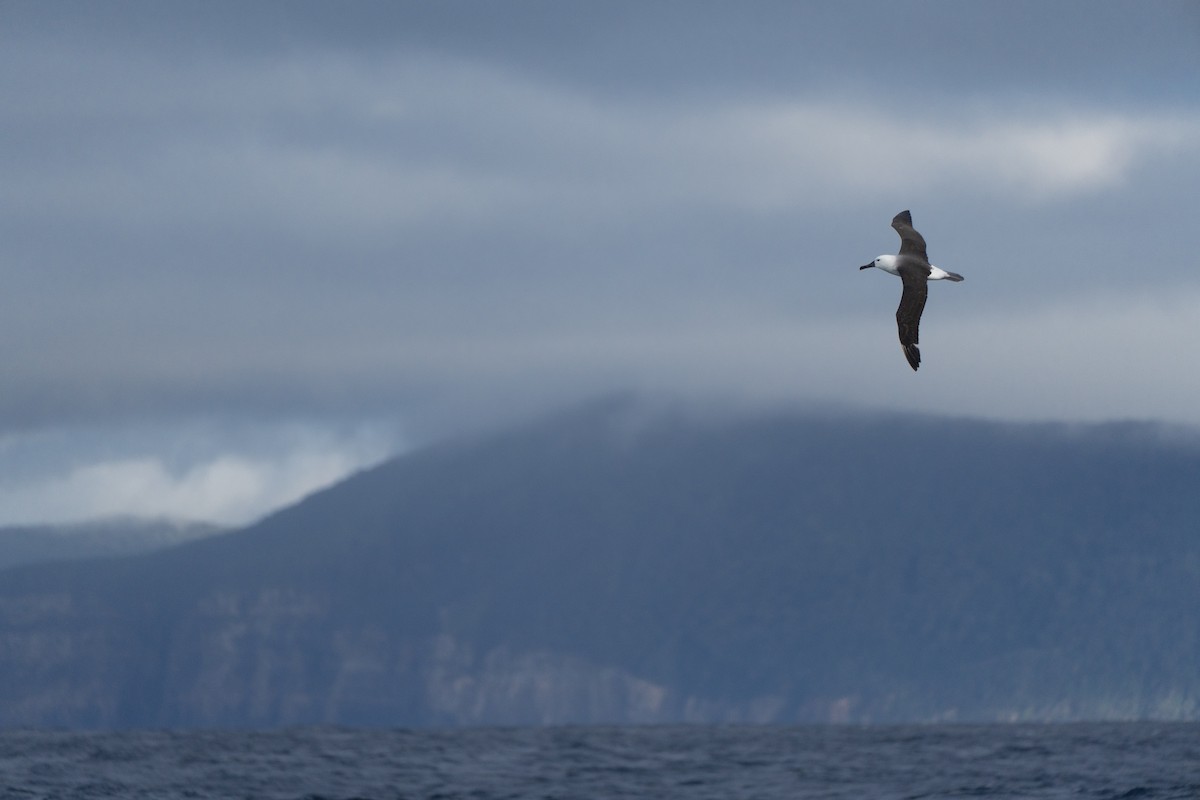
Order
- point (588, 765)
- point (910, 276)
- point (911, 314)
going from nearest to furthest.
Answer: point (911, 314) → point (910, 276) → point (588, 765)

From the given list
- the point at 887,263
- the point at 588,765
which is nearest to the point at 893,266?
the point at 887,263

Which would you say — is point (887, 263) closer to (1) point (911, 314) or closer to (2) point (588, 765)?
(1) point (911, 314)

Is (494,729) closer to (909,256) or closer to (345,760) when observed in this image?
(345,760)

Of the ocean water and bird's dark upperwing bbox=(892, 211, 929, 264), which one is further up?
bird's dark upperwing bbox=(892, 211, 929, 264)

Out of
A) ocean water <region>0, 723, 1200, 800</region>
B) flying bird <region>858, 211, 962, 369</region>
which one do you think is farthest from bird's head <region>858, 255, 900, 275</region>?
ocean water <region>0, 723, 1200, 800</region>

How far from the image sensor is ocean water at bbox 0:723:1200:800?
79.2 meters

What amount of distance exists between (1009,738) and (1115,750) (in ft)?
64.1

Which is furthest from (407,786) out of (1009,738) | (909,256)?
(1009,738)

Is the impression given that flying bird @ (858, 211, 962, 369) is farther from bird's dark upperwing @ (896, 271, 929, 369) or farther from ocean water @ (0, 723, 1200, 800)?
ocean water @ (0, 723, 1200, 800)

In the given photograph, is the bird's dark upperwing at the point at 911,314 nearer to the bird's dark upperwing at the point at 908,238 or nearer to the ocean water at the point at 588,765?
the bird's dark upperwing at the point at 908,238

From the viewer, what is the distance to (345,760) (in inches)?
3907

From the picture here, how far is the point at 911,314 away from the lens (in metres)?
43.9

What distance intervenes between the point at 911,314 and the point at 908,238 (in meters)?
5.66

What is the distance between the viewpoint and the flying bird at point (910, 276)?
43.4 m
